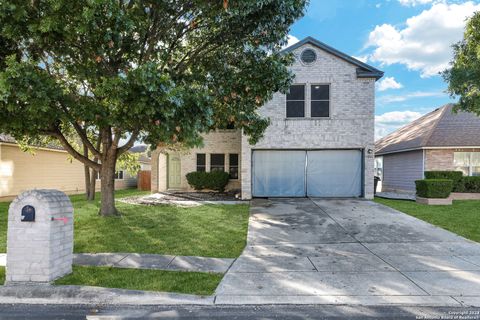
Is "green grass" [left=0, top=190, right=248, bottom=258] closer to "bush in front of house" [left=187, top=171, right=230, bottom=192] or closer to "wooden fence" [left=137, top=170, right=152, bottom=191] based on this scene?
"bush in front of house" [left=187, top=171, right=230, bottom=192]

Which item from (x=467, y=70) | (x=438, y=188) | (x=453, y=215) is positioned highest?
(x=467, y=70)

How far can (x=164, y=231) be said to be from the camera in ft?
27.6

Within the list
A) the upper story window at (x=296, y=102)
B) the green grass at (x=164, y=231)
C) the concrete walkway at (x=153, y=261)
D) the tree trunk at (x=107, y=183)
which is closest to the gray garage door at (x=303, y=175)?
the upper story window at (x=296, y=102)

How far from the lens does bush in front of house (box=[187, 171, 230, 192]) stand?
58.9 ft

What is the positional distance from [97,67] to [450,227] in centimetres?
1072

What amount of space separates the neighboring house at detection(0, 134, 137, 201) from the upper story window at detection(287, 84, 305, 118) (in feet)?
35.6

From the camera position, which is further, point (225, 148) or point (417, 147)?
point (225, 148)

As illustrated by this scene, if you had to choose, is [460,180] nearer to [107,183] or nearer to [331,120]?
[331,120]

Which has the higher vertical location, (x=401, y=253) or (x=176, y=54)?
(x=176, y=54)

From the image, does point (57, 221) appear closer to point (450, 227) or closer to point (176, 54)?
point (176, 54)

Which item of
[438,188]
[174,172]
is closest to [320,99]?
[438,188]

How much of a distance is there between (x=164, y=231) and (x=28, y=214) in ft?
12.9

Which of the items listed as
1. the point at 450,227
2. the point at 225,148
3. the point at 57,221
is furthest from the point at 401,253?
the point at 225,148

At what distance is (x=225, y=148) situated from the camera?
1889 centimetres
